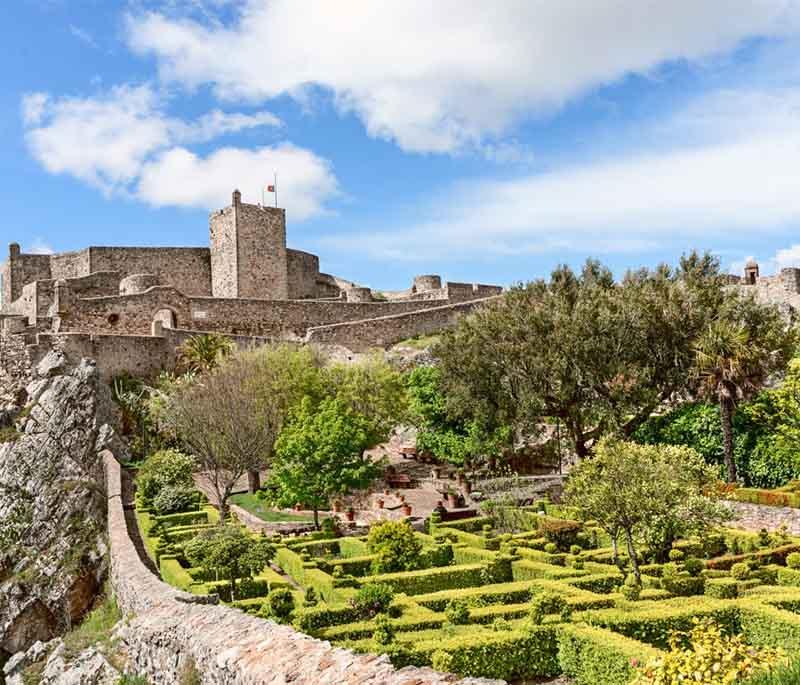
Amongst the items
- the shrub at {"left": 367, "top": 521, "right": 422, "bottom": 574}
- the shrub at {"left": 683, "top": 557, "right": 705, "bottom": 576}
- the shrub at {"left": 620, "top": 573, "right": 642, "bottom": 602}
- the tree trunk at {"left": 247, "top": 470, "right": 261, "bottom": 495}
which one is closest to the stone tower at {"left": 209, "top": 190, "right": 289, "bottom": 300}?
the tree trunk at {"left": 247, "top": 470, "right": 261, "bottom": 495}

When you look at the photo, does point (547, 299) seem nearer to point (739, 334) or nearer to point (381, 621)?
point (739, 334)

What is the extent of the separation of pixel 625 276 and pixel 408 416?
1212 centimetres

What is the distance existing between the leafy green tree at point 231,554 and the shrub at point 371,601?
325 cm

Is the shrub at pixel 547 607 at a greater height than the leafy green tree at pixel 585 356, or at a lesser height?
lesser

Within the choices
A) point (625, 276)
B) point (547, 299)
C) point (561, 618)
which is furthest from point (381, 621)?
point (625, 276)

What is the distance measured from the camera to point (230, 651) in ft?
31.7

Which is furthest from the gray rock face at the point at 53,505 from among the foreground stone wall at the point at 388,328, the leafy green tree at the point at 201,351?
the foreground stone wall at the point at 388,328

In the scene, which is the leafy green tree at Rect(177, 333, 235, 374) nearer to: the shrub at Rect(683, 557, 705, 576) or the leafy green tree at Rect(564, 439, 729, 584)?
the leafy green tree at Rect(564, 439, 729, 584)

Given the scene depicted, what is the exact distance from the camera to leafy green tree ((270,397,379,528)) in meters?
30.6

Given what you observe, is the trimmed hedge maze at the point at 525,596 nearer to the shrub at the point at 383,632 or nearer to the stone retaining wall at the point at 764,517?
Result: the shrub at the point at 383,632

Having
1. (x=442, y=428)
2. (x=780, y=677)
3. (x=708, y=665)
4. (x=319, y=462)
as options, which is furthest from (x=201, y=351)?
(x=780, y=677)

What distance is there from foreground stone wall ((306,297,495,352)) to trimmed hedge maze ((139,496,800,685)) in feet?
67.5

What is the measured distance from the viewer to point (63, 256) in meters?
53.2

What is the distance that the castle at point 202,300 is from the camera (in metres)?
44.5
